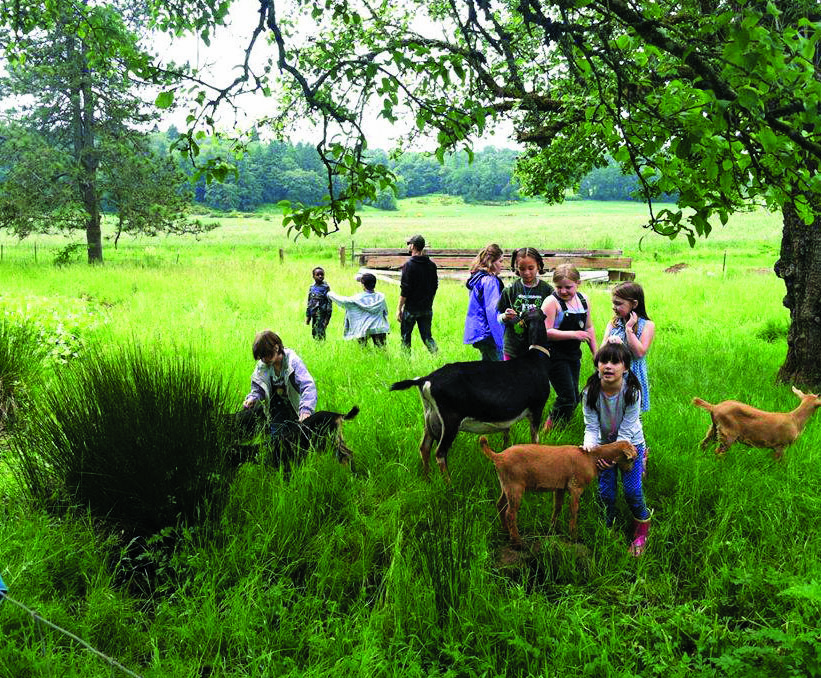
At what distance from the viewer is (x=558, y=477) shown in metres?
3.56

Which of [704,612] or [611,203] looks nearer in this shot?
[704,612]

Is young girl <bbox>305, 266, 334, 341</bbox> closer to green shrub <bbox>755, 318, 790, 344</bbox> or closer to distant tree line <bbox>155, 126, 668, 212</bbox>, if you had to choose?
green shrub <bbox>755, 318, 790, 344</bbox>

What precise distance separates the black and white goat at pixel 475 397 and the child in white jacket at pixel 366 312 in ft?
13.4

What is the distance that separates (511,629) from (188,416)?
2470 mm

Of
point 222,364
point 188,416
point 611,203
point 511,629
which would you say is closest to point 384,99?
point 188,416

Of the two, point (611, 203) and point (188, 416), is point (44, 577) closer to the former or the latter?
point (188, 416)

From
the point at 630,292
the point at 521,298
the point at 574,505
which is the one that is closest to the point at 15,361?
the point at 521,298

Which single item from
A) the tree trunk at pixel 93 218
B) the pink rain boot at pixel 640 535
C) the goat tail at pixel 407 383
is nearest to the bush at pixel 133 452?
the goat tail at pixel 407 383

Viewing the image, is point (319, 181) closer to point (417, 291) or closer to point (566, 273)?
point (417, 291)

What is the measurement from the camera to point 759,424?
457cm

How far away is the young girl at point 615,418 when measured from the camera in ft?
11.8

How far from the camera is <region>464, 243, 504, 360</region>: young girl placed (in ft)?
20.5

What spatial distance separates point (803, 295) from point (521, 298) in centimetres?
397

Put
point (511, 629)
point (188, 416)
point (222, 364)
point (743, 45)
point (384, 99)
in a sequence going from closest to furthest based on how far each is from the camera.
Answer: point (743, 45), point (511, 629), point (384, 99), point (188, 416), point (222, 364)
